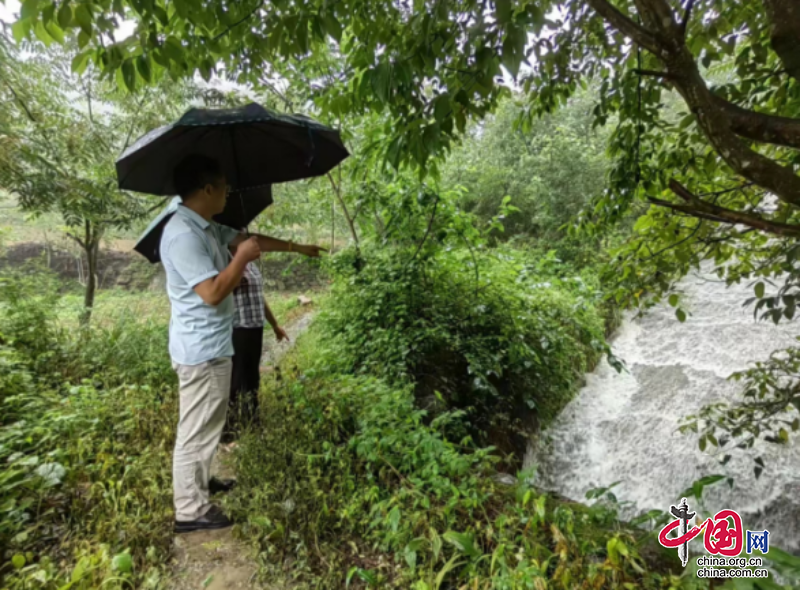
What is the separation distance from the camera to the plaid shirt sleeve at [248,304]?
2.94m

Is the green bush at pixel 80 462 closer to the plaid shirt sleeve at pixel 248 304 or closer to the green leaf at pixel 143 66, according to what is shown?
the plaid shirt sleeve at pixel 248 304

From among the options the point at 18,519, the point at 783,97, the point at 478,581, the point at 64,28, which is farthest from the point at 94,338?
the point at 783,97

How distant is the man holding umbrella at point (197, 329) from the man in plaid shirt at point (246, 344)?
0.83 metres

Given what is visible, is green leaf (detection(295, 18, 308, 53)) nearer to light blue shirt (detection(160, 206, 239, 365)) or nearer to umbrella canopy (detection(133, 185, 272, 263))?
light blue shirt (detection(160, 206, 239, 365))

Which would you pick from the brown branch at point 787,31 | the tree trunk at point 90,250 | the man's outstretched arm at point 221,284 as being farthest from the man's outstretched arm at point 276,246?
the tree trunk at point 90,250

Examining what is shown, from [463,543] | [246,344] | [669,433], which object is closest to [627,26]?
[463,543]

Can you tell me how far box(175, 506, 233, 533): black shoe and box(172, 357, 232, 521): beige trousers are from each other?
22 millimetres

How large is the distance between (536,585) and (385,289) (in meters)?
3.01

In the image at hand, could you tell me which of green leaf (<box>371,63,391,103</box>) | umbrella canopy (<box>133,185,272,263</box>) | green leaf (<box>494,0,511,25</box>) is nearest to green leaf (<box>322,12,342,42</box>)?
green leaf (<box>371,63,391,103</box>)

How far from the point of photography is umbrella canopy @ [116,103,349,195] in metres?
2.00

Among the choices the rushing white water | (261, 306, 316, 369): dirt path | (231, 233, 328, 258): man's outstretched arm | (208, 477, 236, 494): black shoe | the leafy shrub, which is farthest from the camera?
(261, 306, 316, 369): dirt path

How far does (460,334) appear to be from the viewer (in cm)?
413

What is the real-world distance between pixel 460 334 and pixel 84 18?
356 cm

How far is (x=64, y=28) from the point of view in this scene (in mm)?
1179
